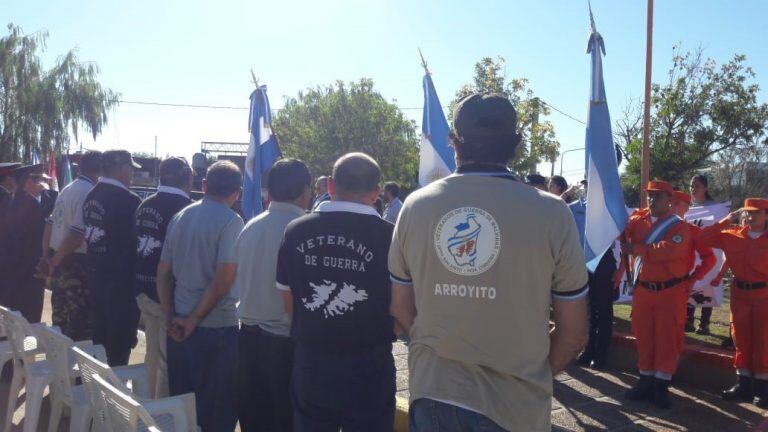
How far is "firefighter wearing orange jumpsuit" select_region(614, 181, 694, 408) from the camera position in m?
5.49

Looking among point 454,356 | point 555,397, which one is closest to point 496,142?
point 454,356

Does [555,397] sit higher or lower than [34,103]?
lower

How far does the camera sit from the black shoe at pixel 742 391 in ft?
18.9

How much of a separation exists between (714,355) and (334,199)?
4.67 meters

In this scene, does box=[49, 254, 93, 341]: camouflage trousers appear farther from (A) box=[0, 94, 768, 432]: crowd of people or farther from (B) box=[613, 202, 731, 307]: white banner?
(B) box=[613, 202, 731, 307]: white banner

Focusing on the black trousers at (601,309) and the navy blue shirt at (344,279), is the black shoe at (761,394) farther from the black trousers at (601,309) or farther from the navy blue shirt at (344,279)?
the navy blue shirt at (344,279)

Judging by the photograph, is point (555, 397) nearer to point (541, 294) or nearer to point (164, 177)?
point (164, 177)

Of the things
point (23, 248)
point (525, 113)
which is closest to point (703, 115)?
point (525, 113)

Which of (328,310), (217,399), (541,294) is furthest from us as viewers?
(217,399)

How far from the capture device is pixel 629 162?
1917 centimetres

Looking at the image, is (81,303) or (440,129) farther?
(440,129)

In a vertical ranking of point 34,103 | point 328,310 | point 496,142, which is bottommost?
point 328,310

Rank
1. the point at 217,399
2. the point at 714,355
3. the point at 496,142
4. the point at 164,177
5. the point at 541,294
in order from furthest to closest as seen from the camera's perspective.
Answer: the point at 714,355 < the point at 164,177 < the point at 217,399 < the point at 496,142 < the point at 541,294

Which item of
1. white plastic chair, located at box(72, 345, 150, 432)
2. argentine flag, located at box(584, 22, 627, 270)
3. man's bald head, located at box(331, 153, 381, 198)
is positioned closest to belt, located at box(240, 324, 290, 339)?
white plastic chair, located at box(72, 345, 150, 432)
